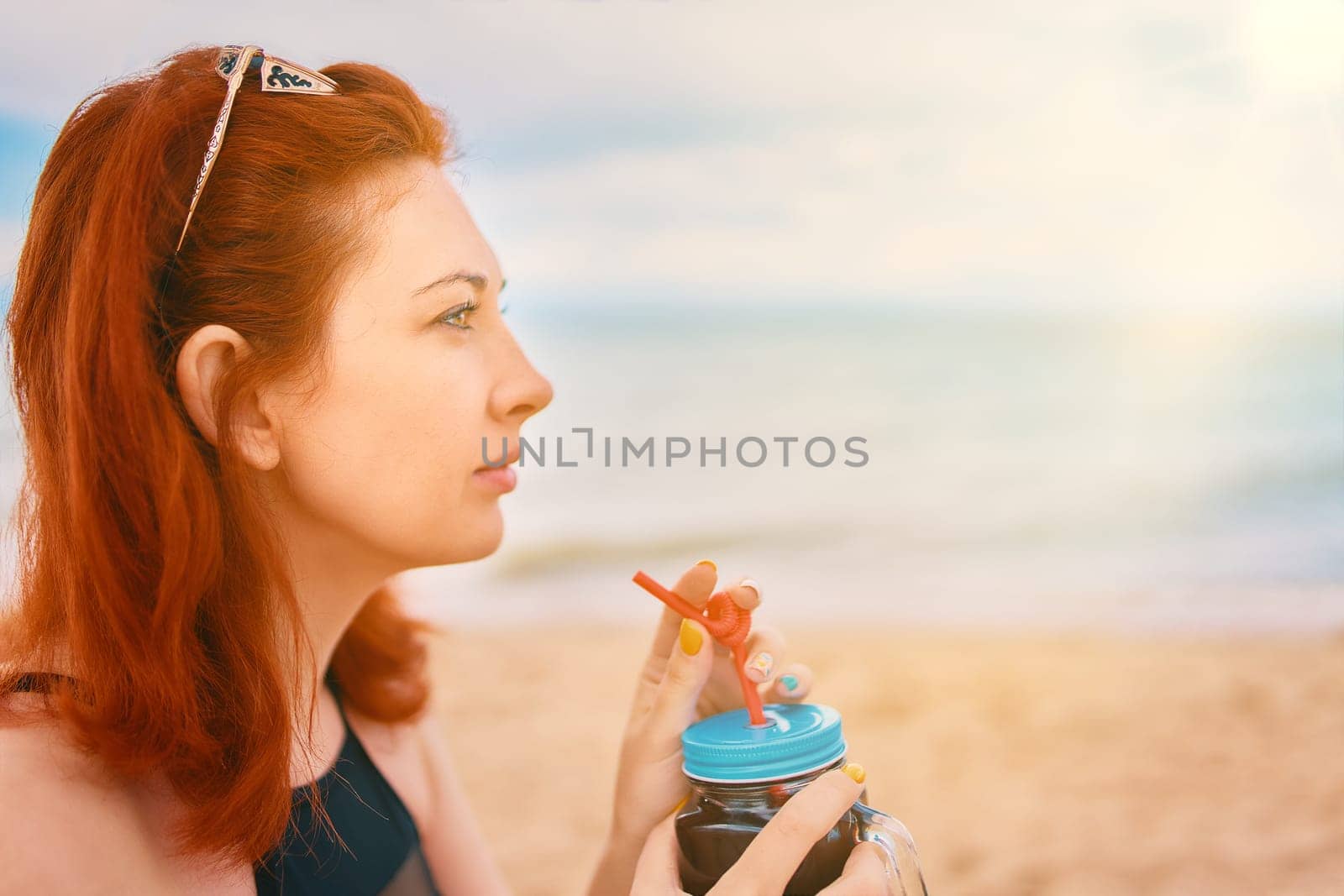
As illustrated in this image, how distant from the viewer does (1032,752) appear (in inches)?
126

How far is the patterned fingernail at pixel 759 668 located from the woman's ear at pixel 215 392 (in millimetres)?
479

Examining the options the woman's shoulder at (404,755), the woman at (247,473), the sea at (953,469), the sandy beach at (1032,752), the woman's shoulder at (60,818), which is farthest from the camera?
the sea at (953,469)

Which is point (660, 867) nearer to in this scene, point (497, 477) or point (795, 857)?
point (795, 857)

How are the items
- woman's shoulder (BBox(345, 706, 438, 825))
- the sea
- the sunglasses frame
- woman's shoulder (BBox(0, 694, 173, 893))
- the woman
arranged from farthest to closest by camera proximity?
the sea → woman's shoulder (BBox(345, 706, 438, 825)) → the sunglasses frame → the woman → woman's shoulder (BBox(0, 694, 173, 893))

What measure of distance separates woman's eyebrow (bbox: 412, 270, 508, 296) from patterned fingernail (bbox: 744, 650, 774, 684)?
0.44m

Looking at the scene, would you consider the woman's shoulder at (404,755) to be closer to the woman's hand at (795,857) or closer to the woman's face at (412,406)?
the woman's face at (412,406)

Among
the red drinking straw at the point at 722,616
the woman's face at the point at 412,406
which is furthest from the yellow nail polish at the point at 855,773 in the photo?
the woman's face at the point at 412,406

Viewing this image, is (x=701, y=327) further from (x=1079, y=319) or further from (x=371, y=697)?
(x=371, y=697)

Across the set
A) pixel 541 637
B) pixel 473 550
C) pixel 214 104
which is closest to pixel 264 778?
pixel 473 550

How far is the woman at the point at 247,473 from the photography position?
0.84 metres

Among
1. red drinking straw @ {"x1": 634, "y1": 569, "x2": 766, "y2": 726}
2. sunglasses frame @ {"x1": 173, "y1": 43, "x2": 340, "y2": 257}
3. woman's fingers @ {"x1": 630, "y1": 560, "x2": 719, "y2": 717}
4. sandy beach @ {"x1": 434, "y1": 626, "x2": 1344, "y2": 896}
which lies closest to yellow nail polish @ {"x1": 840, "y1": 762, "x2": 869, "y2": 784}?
red drinking straw @ {"x1": 634, "y1": 569, "x2": 766, "y2": 726}

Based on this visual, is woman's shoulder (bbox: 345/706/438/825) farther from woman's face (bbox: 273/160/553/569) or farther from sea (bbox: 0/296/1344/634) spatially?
sea (bbox: 0/296/1344/634)

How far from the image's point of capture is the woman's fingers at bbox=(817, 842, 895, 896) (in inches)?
30.6

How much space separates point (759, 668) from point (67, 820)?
1.81 ft
